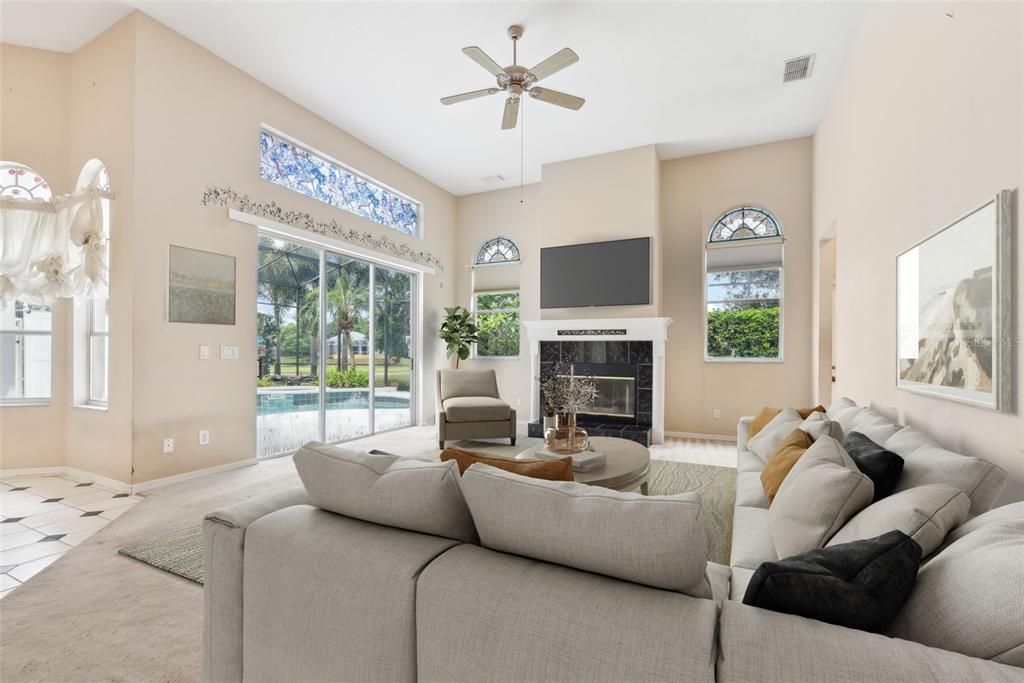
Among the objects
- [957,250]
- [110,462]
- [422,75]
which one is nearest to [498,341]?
[422,75]

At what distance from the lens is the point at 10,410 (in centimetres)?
366

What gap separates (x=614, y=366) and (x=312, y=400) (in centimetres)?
353

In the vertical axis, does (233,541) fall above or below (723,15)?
below

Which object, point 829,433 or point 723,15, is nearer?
point 829,433

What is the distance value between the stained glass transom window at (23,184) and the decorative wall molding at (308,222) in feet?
4.45

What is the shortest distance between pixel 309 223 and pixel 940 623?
510 cm

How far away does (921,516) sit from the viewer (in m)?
1.14

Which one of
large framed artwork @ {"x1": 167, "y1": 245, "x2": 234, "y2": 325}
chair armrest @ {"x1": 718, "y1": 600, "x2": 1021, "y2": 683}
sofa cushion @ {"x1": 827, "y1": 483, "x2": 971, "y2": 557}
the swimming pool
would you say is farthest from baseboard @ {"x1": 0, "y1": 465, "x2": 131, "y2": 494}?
sofa cushion @ {"x1": 827, "y1": 483, "x2": 971, "y2": 557}

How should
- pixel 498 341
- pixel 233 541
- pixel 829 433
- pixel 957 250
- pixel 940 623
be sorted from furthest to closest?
pixel 498 341, pixel 829 433, pixel 957 250, pixel 233 541, pixel 940 623

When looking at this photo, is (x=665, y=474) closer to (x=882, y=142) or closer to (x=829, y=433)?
(x=829, y=433)

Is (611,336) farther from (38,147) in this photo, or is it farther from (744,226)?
(38,147)

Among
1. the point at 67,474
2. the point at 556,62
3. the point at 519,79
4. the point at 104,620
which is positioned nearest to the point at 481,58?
the point at 519,79

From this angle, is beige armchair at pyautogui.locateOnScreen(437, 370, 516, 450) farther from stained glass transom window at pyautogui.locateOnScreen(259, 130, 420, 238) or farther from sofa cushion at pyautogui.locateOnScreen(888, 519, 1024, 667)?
sofa cushion at pyautogui.locateOnScreen(888, 519, 1024, 667)

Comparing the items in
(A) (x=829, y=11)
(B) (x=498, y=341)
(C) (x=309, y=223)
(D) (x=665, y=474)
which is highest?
(A) (x=829, y=11)
